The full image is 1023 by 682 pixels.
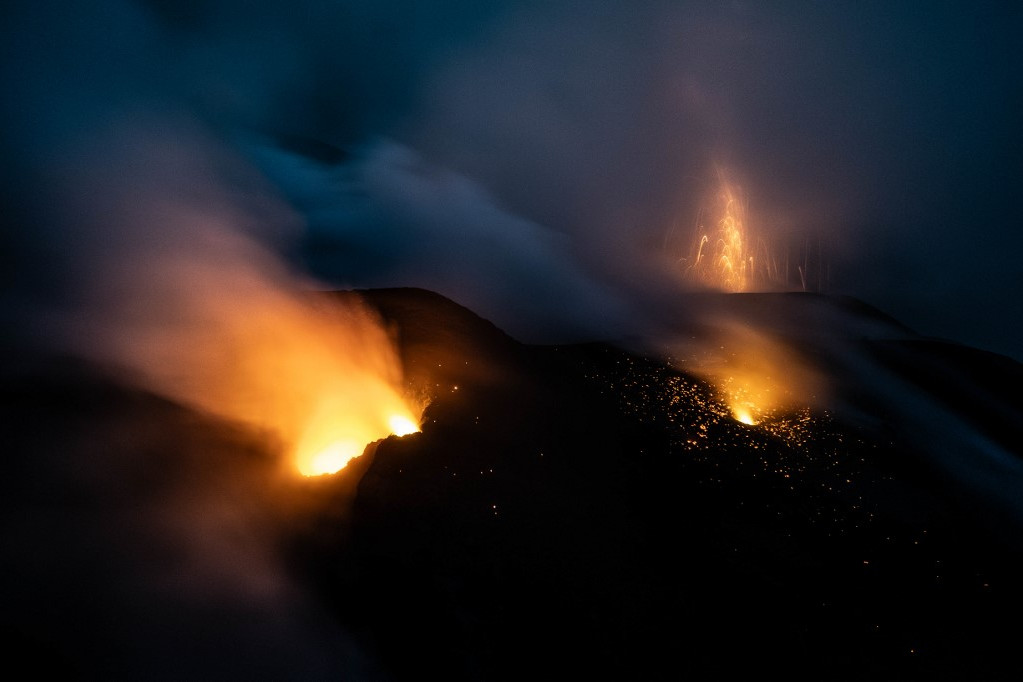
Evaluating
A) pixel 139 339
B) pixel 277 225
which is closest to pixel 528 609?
pixel 139 339

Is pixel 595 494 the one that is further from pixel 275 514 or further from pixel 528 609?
pixel 275 514

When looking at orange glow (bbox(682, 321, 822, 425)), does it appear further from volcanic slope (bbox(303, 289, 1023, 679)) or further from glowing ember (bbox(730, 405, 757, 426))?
volcanic slope (bbox(303, 289, 1023, 679))

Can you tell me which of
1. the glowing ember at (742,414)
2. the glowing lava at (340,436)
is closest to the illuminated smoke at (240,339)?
the glowing lava at (340,436)

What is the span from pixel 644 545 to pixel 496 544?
0.82m

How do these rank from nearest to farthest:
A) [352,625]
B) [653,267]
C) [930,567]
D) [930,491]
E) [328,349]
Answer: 1. [352,625]
2. [930,567]
3. [930,491]
4. [328,349]
5. [653,267]

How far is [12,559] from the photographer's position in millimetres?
2438

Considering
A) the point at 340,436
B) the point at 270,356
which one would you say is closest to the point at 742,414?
the point at 340,436

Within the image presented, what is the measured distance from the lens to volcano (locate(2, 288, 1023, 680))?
2.35 meters

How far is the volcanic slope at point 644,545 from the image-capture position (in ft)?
8.06

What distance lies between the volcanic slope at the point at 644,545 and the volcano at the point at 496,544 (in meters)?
0.01

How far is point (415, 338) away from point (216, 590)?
216 cm

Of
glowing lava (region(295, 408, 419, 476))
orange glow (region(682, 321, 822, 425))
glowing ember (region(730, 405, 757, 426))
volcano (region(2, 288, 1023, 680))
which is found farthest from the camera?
orange glow (region(682, 321, 822, 425))

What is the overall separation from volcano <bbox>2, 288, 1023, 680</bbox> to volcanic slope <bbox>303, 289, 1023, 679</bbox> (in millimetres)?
13

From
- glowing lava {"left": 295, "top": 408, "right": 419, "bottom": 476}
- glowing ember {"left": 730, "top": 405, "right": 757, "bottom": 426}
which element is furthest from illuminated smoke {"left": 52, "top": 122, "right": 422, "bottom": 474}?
glowing ember {"left": 730, "top": 405, "right": 757, "bottom": 426}
